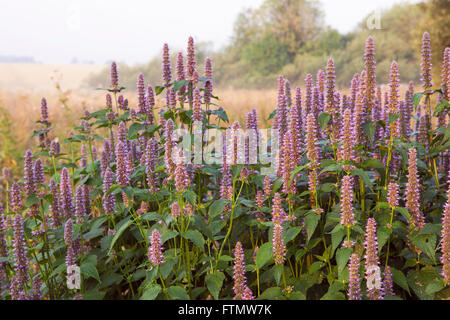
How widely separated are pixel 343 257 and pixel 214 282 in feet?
2.28

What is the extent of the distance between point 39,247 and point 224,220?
1314 millimetres

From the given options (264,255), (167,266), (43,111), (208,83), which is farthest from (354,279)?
(43,111)

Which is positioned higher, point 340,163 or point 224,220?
point 340,163

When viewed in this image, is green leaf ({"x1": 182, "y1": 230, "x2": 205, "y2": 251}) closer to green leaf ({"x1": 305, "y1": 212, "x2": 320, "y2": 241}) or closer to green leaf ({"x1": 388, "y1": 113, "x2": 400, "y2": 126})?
green leaf ({"x1": 305, "y1": 212, "x2": 320, "y2": 241})

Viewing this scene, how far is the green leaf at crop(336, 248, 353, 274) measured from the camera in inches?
89.6

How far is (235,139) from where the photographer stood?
8.51 feet

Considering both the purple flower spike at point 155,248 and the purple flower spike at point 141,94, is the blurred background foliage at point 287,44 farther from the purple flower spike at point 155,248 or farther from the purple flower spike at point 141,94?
the purple flower spike at point 155,248

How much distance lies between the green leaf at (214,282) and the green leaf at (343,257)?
0.63 m

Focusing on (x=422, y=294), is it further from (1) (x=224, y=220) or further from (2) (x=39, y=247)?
(2) (x=39, y=247)

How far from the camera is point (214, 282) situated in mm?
2467

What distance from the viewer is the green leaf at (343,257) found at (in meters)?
2.28

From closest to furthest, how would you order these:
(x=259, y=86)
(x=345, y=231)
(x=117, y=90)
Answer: (x=345, y=231) < (x=117, y=90) < (x=259, y=86)
